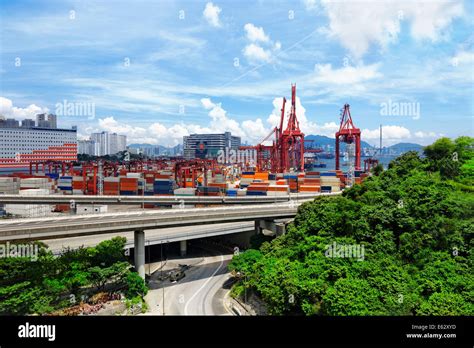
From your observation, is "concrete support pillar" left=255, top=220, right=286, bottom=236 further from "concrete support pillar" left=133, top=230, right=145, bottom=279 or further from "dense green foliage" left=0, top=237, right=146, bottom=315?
"dense green foliage" left=0, top=237, right=146, bottom=315

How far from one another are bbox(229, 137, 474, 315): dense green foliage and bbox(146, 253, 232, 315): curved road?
1.35 meters

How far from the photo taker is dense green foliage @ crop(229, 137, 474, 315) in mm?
9196

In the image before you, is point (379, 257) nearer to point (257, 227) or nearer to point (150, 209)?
point (257, 227)

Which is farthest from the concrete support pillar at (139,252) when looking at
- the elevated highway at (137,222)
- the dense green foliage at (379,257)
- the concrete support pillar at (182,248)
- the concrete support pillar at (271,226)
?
the concrete support pillar at (271,226)

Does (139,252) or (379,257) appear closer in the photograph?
(379,257)

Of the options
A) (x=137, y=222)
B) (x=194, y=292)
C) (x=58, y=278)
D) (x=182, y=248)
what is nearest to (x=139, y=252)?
(x=137, y=222)

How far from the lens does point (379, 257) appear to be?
441 inches

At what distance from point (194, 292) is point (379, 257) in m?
8.16

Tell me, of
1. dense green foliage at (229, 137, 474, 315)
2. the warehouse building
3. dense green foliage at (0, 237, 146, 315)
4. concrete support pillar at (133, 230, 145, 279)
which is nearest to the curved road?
concrete support pillar at (133, 230, 145, 279)

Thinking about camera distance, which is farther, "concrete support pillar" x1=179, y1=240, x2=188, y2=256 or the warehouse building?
the warehouse building

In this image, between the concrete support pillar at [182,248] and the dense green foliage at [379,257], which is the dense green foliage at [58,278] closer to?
the dense green foliage at [379,257]

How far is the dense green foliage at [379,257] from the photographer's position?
9196mm

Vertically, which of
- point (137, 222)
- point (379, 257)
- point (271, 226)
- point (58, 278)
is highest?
point (137, 222)
